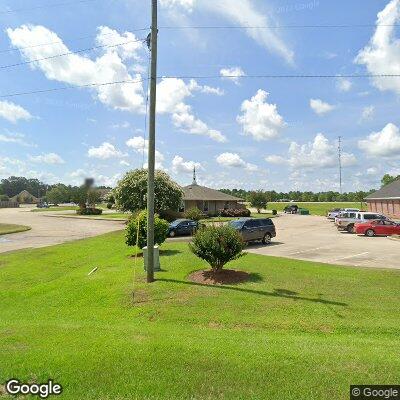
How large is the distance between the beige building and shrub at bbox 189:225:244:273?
1707 inches

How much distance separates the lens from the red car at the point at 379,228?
1192 inches

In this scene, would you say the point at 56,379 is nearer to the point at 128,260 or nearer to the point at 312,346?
the point at 312,346

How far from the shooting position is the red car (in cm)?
3028

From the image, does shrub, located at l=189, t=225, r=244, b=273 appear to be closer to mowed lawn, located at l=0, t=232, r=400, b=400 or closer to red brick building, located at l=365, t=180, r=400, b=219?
mowed lawn, located at l=0, t=232, r=400, b=400

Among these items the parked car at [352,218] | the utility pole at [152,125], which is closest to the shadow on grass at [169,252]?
the utility pole at [152,125]

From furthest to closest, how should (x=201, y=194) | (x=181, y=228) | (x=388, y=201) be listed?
(x=201, y=194)
(x=388, y=201)
(x=181, y=228)

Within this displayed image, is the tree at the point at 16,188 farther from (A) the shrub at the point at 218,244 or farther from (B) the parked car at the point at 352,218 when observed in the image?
(A) the shrub at the point at 218,244

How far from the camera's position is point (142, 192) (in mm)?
45000

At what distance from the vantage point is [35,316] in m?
10.3

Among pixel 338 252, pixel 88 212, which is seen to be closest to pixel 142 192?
pixel 338 252

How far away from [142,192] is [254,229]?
2278 centimetres

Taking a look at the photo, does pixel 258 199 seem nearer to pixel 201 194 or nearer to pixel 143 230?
pixel 201 194

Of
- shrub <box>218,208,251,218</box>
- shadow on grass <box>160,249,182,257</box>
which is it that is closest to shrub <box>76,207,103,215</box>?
shrub <box>218,208,251,218</box>

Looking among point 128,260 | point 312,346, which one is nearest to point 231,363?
point 312,346
